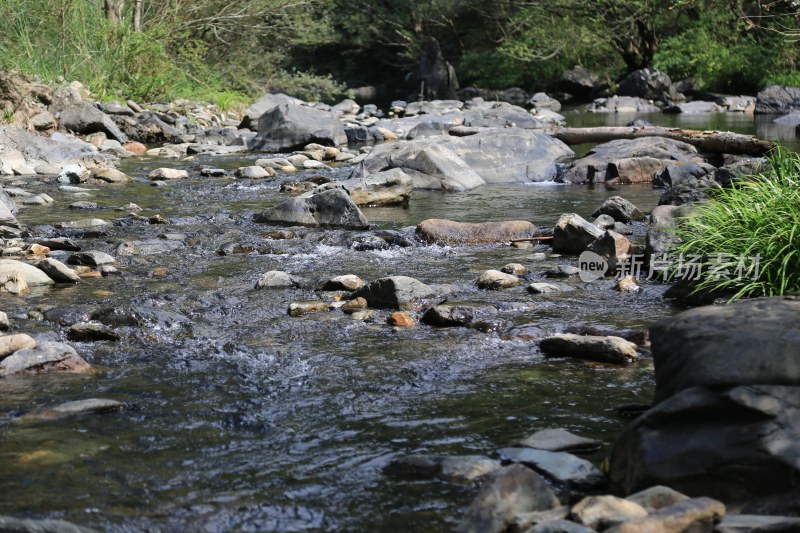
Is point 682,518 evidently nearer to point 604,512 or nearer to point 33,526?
point 604,512

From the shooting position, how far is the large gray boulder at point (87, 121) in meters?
15.0

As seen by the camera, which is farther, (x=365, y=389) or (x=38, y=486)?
(x=365, y=389)

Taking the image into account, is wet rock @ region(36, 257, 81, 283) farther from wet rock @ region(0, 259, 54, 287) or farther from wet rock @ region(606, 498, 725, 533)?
wet rock @ region(606, 498, 725, 533)

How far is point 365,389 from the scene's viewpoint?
13.7 ft

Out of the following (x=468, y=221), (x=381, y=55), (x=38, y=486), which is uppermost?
(x=381, y=55)

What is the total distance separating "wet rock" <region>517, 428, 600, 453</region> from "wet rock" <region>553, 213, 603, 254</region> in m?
3.99

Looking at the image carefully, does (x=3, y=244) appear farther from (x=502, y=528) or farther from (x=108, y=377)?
(x=502, y=528)

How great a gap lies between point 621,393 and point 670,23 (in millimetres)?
29213

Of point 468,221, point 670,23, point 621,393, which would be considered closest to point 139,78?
point 468,221

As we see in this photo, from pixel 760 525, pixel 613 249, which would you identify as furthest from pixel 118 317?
pixel 760 525

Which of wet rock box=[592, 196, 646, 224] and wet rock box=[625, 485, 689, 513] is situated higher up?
wet rock box=[592, 196, 646, 224]

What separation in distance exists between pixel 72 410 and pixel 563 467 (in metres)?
2.06

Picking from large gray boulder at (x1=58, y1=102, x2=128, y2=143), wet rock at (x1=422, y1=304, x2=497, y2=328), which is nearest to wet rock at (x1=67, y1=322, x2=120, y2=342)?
wet rock at (x1=422, y1=304, x2=497, y2=328)

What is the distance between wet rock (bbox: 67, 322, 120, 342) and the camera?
4973 millimetres
